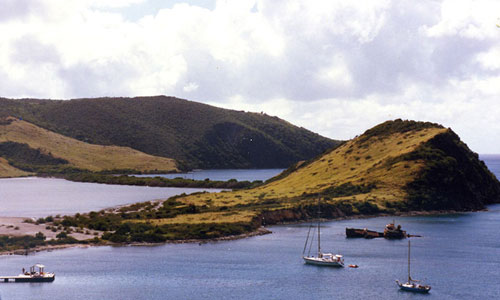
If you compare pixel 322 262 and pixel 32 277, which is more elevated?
pixel 322 262

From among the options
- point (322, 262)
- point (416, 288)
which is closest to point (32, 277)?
point (322, 262)

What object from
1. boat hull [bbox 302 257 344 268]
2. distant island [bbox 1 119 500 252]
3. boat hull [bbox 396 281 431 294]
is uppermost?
distant island [bbox 1 119 500 252]

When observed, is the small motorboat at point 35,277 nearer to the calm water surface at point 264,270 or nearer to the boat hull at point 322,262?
the calm water surface at point 264,270

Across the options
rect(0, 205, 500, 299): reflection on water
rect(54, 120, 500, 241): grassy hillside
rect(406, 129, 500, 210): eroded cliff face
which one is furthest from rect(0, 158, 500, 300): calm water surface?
rect(406, 129, 500, 210): eroded cliff face

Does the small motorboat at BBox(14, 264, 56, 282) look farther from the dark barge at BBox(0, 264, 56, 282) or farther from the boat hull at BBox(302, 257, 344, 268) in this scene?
the boat hull at BBox(302, 257, 344, 268)

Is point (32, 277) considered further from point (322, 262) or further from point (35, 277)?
point (322, 262)

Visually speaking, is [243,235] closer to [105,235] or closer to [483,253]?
[105,235]

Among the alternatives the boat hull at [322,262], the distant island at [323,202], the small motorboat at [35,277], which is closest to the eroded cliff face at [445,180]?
the distant island at [323,202]
